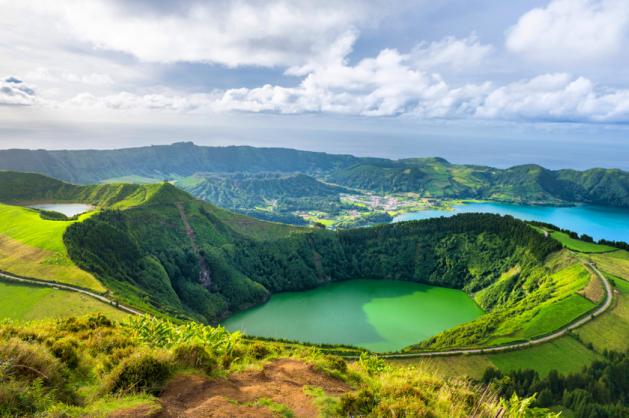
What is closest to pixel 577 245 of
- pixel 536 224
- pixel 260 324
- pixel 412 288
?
pixel 536 224

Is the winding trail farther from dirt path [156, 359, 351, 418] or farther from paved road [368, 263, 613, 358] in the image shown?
dirt path [156, 359, 351, 418]

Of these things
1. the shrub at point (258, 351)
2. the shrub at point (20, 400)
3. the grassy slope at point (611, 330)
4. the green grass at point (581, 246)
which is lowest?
the grassy slope at point (611, 330)

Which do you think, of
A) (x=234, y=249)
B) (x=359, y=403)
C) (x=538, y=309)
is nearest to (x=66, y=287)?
(x=234, y=249)

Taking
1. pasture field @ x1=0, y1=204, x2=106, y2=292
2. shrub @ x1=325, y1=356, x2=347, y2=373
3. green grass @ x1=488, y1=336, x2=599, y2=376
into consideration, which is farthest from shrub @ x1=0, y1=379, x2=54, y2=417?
pasture field @ x1=0, y1=204, x2=106, y2=292

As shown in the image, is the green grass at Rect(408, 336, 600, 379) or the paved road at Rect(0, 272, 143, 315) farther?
the paved road at Rect(0, 272, 143, 315)

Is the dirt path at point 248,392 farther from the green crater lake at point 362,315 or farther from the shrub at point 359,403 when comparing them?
the green crater lake at point 362,315

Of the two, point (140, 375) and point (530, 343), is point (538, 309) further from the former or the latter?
point (140, 375)

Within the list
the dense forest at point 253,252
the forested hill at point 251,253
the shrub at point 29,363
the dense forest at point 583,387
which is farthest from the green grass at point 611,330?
the shrub at point 29,363
